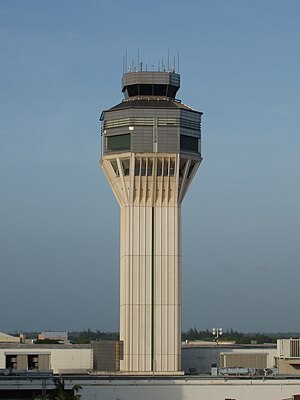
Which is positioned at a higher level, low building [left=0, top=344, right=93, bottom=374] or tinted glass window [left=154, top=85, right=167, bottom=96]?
tinted glass window [left=154, top=85, right=167, bottom=96]

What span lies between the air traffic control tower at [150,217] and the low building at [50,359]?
18.7ft

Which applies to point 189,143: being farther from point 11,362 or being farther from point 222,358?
point 11,362

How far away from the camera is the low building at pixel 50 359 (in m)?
114

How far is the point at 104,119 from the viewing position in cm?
11488

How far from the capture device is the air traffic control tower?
360 feet

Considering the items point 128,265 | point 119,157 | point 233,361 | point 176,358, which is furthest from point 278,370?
point 119,157

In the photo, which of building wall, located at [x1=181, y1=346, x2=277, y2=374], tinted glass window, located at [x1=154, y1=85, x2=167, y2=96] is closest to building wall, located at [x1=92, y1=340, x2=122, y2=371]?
building wall, located at [x1=181, y1=346, x2=277, y2=374]

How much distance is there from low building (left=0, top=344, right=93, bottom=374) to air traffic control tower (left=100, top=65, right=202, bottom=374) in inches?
224

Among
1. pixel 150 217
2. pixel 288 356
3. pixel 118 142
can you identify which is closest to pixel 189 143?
pixel 118 142

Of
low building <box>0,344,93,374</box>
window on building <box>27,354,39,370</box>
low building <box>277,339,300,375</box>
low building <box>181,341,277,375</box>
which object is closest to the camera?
low building <box>0,344,93,374</box>

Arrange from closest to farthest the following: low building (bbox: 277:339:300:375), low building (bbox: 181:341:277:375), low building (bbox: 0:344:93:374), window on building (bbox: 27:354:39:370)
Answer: low building (bbox: 0:344:93:374) < low building (bbox: 277:339:300:375) < window on building (bbox: 27:354:39:370) < low building (bbox: 181:341:277:375)

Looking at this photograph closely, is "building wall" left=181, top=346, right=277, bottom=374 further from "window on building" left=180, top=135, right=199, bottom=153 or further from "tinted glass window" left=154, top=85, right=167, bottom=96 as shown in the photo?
"tinted glass window" left=154, top=85, right=167, bottom=96

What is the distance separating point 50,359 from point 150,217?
2030 cm

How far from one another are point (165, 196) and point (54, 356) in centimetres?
2245
